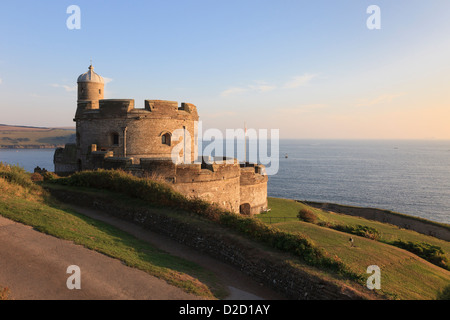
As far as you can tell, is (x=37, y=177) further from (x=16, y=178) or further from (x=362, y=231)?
(x=362, y=231)

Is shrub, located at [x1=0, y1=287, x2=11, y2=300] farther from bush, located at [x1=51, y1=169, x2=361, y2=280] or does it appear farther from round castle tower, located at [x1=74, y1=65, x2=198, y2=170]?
round castle tower, located at [x1=74, y1=65, x2=198, y2=170]

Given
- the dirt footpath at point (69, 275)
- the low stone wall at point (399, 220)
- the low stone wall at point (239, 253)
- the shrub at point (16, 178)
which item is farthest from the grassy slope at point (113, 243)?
the low stone wall at point (399, 220)

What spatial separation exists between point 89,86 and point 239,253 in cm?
Answer: 2366

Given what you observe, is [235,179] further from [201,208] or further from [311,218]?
[201,208]

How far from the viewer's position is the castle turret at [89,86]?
27.7 meters

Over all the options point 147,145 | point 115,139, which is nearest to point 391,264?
point 147,145

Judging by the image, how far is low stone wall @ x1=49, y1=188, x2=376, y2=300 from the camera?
28.2 feet

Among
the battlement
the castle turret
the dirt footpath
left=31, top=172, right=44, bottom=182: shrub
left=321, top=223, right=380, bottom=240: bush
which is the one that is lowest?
left=321, top=223, right=380, bottom=240: bush

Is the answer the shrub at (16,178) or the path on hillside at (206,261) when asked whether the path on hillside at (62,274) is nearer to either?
the path on hillside at (206,261)

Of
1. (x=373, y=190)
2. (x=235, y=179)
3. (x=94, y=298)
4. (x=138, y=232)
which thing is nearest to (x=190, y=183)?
(x=235, y=179)

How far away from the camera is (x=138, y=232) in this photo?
1353 cm

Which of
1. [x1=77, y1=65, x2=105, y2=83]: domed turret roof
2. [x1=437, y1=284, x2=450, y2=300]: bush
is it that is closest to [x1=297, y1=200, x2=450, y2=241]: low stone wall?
[x1=437, y1=284, x2=450, y2=300]: bush

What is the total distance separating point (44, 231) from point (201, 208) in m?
6.39

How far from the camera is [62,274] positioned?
25.5ft
